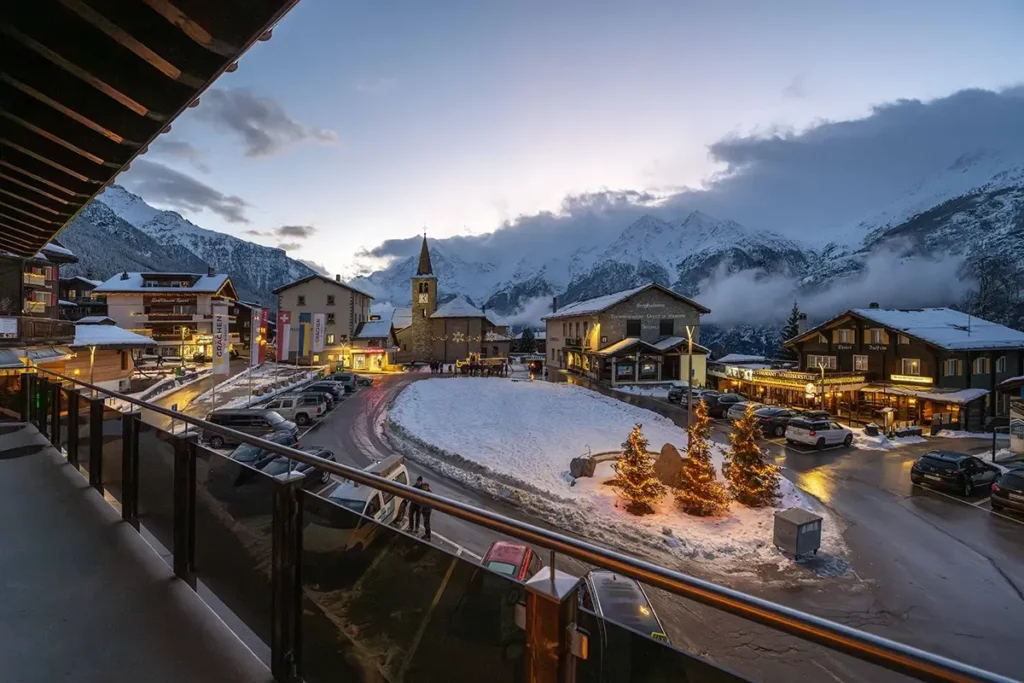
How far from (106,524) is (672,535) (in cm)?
1153

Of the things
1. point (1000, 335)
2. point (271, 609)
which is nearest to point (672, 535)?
point (271, 609)

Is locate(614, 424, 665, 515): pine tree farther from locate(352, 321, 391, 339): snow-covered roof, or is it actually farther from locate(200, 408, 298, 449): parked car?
locate(352, 321, 391, 339): snow-covered roof

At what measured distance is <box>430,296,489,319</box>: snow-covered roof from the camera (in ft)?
220

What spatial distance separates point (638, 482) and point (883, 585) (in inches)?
226

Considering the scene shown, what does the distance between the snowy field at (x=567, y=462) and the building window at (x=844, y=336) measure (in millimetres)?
17890

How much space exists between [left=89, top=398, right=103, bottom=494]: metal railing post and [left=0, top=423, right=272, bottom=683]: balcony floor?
665mm

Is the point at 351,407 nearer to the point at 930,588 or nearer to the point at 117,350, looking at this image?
the point at 117,350

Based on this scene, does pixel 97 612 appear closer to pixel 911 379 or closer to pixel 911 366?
pixel 911 379

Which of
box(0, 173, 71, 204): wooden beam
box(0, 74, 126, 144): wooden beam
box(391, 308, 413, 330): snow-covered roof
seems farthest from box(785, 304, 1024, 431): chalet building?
box(391, 308, 413, 330): snow-covered roof

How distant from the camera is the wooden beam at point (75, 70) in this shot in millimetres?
2639

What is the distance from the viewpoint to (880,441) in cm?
2462

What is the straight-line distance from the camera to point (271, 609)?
2771 mm

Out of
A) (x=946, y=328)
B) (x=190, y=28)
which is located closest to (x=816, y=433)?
(x=946, y=328)

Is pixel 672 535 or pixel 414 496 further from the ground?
pixel 414 496
